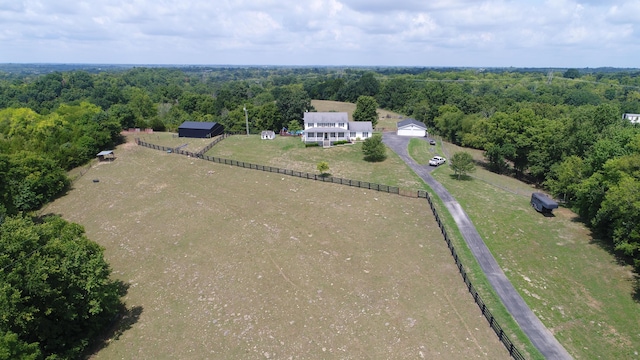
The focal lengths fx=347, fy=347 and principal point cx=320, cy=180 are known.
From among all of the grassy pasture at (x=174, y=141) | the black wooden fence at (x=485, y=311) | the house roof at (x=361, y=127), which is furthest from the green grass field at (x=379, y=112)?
the black wooden fence at (x=485, y=311)

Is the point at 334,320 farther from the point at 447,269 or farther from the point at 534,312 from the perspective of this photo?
the point at 534,312

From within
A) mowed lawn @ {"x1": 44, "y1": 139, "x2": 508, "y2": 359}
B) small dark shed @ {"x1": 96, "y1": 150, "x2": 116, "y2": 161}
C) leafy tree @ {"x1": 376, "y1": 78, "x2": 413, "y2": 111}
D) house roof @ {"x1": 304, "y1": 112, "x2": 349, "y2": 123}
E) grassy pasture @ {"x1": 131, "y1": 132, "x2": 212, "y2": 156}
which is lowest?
mowed lawn @ {"x1": 44, "y1": 139, "x2": 508, "y2": 359}

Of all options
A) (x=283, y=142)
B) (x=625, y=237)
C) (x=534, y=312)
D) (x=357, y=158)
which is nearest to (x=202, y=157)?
(x=283, y=142)

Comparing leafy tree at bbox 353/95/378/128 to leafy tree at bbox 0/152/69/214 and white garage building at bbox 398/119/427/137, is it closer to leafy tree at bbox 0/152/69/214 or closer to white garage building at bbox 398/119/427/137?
white garage building at bbox 398/119/427/137

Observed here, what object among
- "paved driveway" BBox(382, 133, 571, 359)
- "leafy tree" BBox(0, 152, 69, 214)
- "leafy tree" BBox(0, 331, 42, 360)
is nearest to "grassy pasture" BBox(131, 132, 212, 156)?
"leafy tree" BBox(0, 152, 69, 214)

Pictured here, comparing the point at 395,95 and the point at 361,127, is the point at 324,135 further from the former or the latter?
the point at 395,95

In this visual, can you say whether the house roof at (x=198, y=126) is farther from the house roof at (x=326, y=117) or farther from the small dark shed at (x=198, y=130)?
the house roof at (x=326, y=117)
